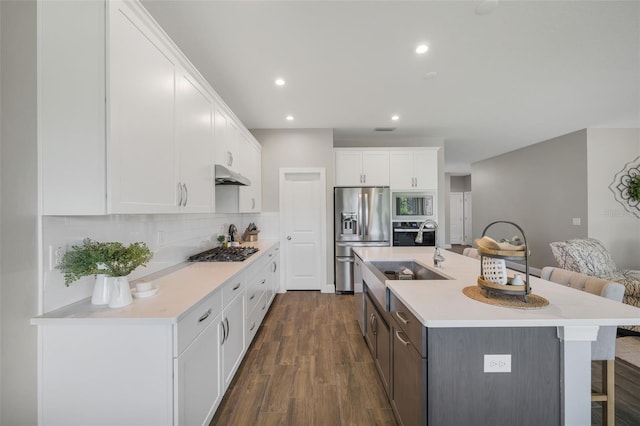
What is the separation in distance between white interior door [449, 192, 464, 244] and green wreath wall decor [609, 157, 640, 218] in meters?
5.03

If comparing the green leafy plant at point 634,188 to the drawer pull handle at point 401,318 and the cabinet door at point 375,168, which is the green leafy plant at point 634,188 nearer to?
the cabinet door at point 375,168

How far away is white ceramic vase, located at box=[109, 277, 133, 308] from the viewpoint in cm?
121

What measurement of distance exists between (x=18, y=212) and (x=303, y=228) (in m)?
3.32

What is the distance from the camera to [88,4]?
108 cm

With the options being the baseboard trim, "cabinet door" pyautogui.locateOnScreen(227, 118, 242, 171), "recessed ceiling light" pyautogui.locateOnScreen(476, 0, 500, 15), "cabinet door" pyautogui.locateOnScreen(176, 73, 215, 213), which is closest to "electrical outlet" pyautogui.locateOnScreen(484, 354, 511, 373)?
"cabinet door" pyautogui.locateOnScreen(176, 73, 215, 213)

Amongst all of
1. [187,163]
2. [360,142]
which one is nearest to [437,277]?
[187,163]

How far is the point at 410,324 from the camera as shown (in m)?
1.23

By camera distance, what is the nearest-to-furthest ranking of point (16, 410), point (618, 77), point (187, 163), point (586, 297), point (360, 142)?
point (16, 410), point (586, 297), point (187, 163), point (618, 77), point (360, 142)

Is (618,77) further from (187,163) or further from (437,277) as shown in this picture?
(187,163)

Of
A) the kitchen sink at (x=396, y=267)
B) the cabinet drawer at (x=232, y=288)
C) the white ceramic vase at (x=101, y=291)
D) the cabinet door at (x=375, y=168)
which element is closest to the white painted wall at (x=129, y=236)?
the white ceramic vase at (x=101, y=291)

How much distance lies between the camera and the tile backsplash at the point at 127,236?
3.76 feet

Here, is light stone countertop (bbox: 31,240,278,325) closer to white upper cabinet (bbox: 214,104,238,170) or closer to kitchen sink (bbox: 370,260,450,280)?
white upper cabinet (bbox: 214,104,238,170)

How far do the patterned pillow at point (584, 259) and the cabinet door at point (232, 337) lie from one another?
163 inches

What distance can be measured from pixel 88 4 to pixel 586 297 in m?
2.82
